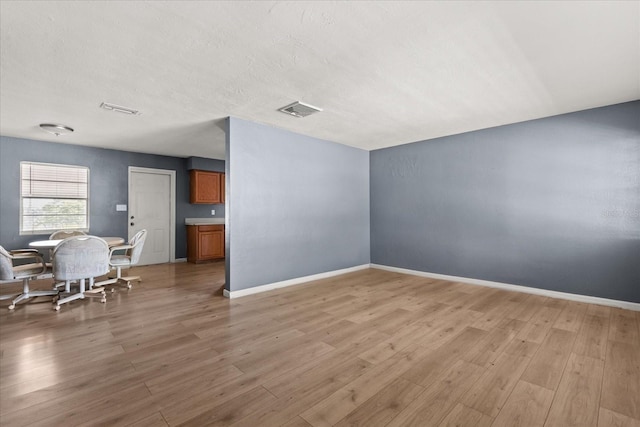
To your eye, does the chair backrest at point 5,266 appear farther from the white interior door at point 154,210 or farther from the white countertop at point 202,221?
the white countertop at point 202,221

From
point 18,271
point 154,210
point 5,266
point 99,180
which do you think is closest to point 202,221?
point 154,210

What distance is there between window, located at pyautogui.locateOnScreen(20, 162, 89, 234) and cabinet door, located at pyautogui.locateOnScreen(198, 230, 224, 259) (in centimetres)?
223

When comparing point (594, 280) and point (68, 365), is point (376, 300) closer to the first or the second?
point (594, 280)

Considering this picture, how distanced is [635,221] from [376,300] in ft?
11.0

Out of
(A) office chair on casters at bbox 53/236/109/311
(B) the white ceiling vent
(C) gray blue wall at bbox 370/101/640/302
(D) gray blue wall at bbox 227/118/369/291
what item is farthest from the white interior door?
(C) gray blue wall at bbox 370/101/640/302

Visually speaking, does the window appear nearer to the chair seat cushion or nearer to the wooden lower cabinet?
the chair seat cushion

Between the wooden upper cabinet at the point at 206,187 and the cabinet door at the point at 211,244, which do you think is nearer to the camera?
the cabinet door at the point at 211,244

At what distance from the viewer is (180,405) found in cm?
179

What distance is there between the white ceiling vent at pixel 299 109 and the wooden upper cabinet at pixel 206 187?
422 cm

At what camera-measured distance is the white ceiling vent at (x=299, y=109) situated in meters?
3.62

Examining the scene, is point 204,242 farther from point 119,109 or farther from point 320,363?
point 320,363

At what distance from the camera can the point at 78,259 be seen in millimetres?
3703

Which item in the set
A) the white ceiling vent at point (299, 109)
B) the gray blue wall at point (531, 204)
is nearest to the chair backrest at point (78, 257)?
the white ceiling vent at point (299, 109)

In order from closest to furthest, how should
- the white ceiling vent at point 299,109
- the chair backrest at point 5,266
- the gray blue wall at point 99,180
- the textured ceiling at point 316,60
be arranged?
the textured ceiling at point 316,60 → the chair backrest at point 5,266 → the white ceiling vent at point 299,109 → the gray blue wall at point 99,180
